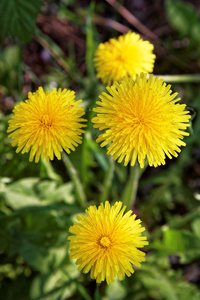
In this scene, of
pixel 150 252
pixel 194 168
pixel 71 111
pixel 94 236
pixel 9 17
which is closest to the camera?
pixel 94 236

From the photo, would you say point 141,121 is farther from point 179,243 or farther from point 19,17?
point 19,17

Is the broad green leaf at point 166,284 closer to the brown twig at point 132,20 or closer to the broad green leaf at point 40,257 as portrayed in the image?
the broad green leaf at point 40,257

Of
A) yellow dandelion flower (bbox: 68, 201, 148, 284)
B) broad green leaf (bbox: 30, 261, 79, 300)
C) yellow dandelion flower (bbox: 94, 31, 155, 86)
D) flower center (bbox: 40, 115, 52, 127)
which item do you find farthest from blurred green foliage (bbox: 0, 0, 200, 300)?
yellow dandelion flower (bbox: 68, 201, 148, 284)

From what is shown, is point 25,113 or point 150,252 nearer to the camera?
point 25,113

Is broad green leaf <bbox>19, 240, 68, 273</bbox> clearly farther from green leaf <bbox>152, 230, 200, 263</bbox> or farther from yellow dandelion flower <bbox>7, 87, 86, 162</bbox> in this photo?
yellow dandelion flower <bbox>7, 87, 86, 162</bbox>

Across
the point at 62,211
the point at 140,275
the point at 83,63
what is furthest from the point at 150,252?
the point at 83,63

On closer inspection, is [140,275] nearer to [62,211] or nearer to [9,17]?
[62,211]
